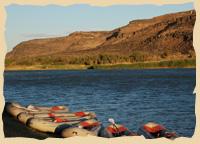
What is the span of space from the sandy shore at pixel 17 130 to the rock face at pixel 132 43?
62.0 meters

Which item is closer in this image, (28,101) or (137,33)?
(28,101)

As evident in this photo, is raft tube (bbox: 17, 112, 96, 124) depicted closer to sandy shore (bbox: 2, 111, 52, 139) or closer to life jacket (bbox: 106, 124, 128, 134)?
sandy shore (bbox: 2, 111, 52, 139)

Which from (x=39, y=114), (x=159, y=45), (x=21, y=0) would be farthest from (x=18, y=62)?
(x=21, y=0)

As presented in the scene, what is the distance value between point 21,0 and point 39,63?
70523 mm

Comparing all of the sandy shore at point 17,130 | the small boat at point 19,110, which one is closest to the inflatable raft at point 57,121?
the small boat at point 19,110

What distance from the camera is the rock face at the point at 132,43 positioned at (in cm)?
8681

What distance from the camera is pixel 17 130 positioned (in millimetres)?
16688

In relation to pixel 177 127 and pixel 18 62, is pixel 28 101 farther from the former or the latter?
pixel 18 62

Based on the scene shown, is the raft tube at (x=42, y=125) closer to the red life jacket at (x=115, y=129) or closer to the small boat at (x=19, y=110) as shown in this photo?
the small boat at (x=19, y=110)

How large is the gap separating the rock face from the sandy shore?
6203 cm

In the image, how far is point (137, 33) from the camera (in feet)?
361

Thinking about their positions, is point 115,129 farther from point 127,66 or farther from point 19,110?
point 127,66

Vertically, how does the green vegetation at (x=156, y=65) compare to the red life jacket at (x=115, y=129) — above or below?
below

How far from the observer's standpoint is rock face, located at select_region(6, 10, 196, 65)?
8681 cm
